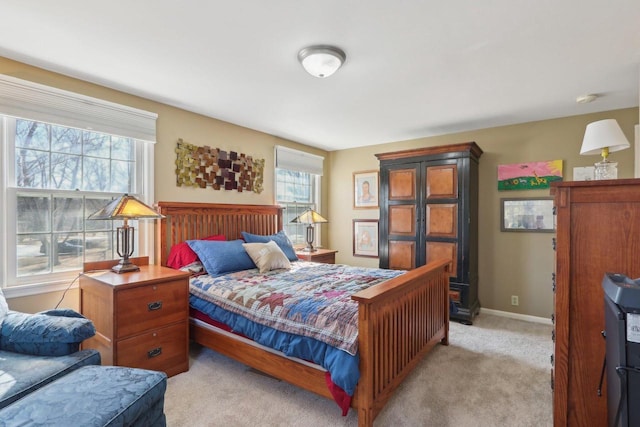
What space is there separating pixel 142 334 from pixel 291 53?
2.27m

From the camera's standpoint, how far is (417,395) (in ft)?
7.11

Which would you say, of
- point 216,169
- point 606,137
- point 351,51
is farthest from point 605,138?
point 216,169

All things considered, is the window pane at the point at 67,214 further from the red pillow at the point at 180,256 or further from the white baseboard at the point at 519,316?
the white baseboard at the point at 519,316

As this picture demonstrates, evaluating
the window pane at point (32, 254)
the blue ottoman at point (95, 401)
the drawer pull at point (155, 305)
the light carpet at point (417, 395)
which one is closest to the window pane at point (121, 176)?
the window pane at point (32, 254)

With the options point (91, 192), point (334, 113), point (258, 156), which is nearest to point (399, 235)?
point (334, 113)

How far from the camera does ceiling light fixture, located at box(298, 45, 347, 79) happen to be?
209cm

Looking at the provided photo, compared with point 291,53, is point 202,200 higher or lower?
lower

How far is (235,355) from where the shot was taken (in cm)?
240

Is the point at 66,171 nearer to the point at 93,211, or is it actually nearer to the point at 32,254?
the point at 93,211

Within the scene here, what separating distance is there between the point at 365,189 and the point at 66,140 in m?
3.71

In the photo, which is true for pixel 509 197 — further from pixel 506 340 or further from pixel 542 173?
pixel 506 340

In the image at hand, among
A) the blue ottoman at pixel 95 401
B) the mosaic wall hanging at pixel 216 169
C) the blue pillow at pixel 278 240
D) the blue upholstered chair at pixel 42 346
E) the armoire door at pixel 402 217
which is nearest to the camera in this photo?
the blue ottoman at pixel 95 401

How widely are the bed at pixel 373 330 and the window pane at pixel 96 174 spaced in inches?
19.5

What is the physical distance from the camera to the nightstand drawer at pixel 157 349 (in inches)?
85.9
